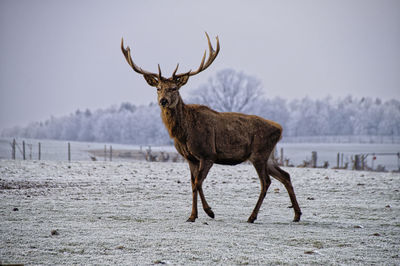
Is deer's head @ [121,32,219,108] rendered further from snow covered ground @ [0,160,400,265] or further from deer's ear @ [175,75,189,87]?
snow covered ground @ [0,160,400,265]

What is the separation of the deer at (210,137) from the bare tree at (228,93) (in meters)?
49.2

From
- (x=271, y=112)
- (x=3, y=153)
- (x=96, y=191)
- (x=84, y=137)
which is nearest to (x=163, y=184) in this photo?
(x=96, y=191)

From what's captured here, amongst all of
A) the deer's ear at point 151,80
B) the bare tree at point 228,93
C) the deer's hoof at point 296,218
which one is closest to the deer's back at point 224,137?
the deer's ear at point 151,80

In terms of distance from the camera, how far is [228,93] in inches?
2333

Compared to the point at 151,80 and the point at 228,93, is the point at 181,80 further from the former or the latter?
the point at 228,93

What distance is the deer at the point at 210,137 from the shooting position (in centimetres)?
838

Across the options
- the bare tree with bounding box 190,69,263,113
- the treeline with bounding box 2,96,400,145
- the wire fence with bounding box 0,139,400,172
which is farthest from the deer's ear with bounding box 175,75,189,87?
the treeline with bounding box 2,96,400,145

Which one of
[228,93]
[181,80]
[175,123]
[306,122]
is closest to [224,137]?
[175,123]

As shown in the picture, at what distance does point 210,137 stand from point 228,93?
51079 millimetres

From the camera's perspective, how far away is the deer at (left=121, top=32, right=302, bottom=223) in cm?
838

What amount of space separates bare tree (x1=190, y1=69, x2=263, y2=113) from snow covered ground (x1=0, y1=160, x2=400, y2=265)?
147ft

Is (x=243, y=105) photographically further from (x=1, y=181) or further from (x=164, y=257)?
(x=164, y=257)

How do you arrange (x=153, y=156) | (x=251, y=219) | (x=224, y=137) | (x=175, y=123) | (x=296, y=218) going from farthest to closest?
1. (x=153, y=156)
2. (x=224, y=137)
3. (x=175, y=123)
4. (x=296, y=218)
5. (x=251, y=219)

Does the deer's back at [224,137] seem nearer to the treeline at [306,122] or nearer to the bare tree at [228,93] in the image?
the bare tree at [228,93]
